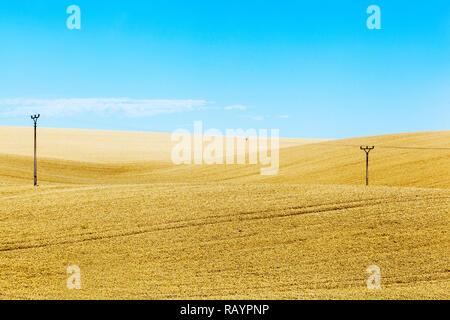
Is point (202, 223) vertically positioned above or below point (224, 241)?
above

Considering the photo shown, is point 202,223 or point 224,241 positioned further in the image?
point 202,223

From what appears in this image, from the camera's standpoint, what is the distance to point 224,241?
23.8 m

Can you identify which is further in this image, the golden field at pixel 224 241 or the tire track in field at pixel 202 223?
the tire track in field at pixel 202 223

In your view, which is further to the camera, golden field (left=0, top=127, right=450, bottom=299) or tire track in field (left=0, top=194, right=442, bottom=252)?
tire track in field (left=0, top=194, right=442, bottom=252)

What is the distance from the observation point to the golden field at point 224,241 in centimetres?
1769

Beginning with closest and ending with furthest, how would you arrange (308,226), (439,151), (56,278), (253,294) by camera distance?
(253,294) < (56,278) < (308,226) < (439,151)

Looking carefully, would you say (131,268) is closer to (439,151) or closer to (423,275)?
(423,275)

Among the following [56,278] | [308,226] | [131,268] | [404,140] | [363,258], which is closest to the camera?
[56,278]

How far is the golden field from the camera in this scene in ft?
58.0

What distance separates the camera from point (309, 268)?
66.3 ft

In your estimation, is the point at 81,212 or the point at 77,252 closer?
the point at 77,252

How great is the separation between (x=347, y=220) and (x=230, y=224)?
645cm
